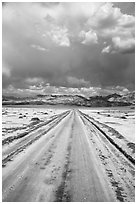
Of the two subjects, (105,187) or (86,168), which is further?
(86,168)

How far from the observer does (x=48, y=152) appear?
40.8 feet

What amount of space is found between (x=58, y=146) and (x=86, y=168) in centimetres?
469

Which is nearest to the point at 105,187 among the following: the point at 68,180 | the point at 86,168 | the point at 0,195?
the point at 68,180

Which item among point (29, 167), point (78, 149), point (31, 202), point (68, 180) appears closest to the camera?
point (31, 202)

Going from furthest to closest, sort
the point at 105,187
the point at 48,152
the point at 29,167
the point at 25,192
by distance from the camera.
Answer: the point at 48,152, the point at 29,167, the point at 105,187, the point at 25,192

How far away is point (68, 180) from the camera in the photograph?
8.06 meters

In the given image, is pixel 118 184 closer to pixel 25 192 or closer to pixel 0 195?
pixel 25 192

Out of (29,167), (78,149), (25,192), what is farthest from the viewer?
(78,149)

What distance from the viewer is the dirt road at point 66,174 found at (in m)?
6.89

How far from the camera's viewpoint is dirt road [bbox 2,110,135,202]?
271 inches

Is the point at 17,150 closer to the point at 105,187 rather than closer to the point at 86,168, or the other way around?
the point at 86,168

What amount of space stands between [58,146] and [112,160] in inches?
166

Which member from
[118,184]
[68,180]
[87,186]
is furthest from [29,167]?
[118,184]

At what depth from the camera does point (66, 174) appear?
343 inches
